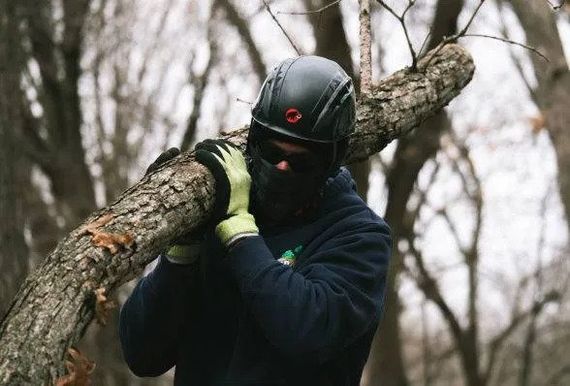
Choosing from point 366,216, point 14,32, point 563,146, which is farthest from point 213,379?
point 563,146

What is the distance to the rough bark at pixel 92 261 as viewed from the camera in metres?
2.23

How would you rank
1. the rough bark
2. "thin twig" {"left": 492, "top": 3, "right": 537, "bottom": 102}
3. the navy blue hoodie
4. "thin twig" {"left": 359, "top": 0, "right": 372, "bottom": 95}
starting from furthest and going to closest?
"thin twig" {"left": 492, "top": 3, "right": 537, "bottom": 102}, "thin twig" {"left": 359, "top": 0, "right": 372, "bottom": 95}, the navy blue hoodie, the rough bark

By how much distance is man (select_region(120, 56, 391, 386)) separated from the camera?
107 inches

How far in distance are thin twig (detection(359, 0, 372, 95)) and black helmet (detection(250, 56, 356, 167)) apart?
2.89 ft

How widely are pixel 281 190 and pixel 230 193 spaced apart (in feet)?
0.58

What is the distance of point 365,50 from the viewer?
415cm

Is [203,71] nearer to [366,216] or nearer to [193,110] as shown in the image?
[193,110]

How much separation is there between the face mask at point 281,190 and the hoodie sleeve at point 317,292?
7.3 inches

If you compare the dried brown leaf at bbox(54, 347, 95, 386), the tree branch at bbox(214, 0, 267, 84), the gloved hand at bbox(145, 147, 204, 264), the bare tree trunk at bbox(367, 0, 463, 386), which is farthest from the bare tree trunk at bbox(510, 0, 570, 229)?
the dried brown leaf at bbox(54, 347, 95, 386)

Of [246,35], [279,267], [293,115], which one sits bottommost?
[246,35]

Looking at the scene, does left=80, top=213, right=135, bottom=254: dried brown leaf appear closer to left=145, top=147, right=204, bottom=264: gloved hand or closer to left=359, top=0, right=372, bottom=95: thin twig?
left=145, top=147, right=204, bottom=264: gloved hand

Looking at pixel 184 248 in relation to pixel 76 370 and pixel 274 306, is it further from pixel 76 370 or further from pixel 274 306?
Answer: pixel 76 370

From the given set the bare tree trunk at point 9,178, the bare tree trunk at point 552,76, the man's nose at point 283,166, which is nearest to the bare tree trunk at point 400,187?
the bare tree trunk at point 552,76

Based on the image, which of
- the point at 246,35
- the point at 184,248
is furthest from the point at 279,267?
the point at 246,35
